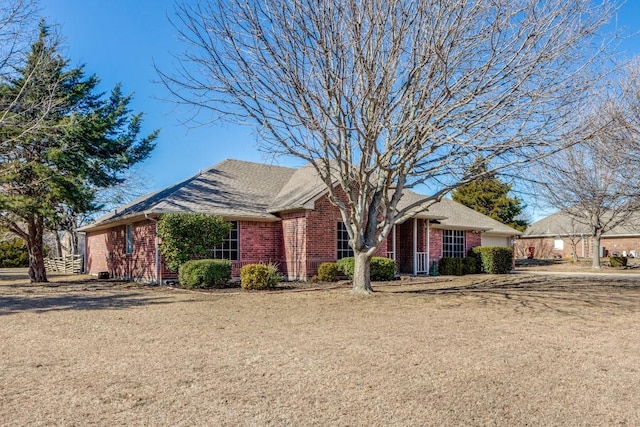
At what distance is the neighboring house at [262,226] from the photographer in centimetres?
1720

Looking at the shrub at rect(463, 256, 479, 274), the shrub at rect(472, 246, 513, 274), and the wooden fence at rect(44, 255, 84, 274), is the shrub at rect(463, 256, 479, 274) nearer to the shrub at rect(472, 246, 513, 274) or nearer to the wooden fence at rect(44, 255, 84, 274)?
the shrub at rect(472, 246, 513, 274)

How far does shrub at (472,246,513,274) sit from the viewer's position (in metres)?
23.5

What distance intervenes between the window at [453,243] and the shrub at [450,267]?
1.48m

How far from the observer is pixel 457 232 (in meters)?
24.5

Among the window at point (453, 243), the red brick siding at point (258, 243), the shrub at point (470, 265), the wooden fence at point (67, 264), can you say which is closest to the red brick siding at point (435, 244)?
the window at point (453, 243)

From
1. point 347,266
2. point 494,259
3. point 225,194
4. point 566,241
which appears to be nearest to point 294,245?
point 347,266

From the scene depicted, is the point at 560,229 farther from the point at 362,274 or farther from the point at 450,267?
the point at 362,274

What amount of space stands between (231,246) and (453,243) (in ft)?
39.4

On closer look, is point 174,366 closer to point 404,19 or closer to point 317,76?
point 317,76

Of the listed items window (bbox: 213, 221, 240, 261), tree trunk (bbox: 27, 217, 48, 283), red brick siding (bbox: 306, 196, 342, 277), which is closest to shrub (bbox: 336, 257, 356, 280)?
red brick siding (bbox: 306, 196, 342, 277)

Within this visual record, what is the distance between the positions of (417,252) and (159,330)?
15.4 metres

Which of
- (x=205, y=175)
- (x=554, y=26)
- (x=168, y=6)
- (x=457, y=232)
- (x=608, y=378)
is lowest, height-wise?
(x=608, y=378)

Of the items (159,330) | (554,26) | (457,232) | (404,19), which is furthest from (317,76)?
(457,232)

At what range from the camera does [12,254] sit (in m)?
36.7
